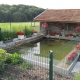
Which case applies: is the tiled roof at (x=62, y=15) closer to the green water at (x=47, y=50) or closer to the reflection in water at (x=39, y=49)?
the green water at (x=47, y=50)

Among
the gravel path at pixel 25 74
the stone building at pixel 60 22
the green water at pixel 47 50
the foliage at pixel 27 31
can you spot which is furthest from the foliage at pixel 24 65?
the stone building at pixel 60 22

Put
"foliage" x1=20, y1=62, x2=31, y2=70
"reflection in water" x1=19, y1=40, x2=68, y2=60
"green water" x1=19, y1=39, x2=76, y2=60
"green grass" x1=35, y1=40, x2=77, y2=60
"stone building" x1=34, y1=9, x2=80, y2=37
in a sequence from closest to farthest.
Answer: "foliage" x1=20, y1=62, x2=31, y2=70 < "green grass" x1=35, y1=40, x2=77, y2=60 < "green water" x1=19, y1=39, x2=76, y2=60 < "reflection in water" x1=19, y1=40, x2=68, y2=60 < "stone building" x1=34, y1=9, x2=80, y2=37

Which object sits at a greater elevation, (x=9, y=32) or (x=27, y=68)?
(x=9, y=32)

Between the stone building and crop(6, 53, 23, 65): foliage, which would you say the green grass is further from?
the stone building

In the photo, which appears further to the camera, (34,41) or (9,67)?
(34,41)

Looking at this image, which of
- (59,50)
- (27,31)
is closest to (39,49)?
(59,50)

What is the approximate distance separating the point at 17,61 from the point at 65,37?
37.0 feet

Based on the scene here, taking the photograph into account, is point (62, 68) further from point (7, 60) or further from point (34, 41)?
point (34, 41)

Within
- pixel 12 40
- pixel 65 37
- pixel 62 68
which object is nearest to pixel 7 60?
pixel 62 68

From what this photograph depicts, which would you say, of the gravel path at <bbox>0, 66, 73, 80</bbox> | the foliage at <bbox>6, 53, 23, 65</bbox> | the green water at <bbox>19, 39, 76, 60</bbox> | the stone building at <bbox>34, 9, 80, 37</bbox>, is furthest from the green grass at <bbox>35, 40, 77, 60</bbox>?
the stone building at <bbox>34, 9, 80, 37</bbox>

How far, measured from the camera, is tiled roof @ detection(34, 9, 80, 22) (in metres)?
16.6

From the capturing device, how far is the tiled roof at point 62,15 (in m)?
16.6

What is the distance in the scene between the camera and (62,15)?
17.9 m

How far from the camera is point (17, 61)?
22.3ft
